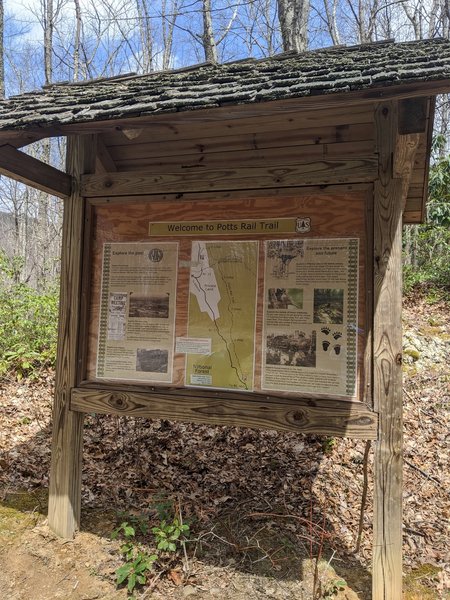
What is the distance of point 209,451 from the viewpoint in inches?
193

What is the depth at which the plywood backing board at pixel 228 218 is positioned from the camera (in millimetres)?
2887

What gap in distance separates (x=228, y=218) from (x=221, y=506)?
2697 millimetres

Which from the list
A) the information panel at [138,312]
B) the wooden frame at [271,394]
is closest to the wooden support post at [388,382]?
the wooden frame at [271,394]

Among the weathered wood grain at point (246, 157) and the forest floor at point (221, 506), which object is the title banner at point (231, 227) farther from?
the forest floor at point (221, 506)

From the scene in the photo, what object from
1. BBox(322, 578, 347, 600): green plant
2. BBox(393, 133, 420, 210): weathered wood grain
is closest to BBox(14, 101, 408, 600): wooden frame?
BBox(393, 133, 420, 210): weathered wood grain

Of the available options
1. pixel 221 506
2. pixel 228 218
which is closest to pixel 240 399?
pixel 228 218

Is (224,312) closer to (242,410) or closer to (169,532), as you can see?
(242,410)

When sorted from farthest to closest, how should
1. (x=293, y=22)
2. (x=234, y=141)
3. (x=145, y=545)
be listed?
(x=293, y=22) < (x=234, y=141) < (x=145, y=545)

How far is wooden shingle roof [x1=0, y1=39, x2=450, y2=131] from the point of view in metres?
2.21

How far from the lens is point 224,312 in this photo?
314 cm

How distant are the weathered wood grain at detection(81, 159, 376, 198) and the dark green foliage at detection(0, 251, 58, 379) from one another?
4.09 m

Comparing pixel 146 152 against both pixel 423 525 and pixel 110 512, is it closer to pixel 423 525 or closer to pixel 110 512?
pixel 110 512

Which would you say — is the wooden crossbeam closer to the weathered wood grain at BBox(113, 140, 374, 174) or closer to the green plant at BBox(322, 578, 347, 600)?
the weathered wood grain at BBox(113, 140, 374, 174)

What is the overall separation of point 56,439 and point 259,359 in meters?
1.86
